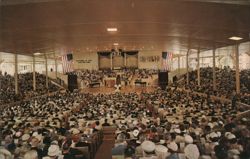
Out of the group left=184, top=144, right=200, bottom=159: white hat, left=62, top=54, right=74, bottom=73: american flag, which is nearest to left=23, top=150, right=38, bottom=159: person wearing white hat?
left=184, top=144, right=200, bottom=159: white hat

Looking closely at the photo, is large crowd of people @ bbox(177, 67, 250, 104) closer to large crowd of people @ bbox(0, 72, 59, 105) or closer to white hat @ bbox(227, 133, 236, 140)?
white hat @ bbox(227, 133, 236, 140)

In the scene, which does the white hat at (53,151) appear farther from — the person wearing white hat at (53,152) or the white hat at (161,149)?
the white hat at (161,149)

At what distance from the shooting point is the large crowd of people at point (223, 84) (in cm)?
2673

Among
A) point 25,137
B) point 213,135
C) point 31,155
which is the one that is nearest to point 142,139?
point 213,135

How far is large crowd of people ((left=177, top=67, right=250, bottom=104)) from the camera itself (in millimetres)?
26734

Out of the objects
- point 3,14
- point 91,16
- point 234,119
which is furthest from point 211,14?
point 3,14

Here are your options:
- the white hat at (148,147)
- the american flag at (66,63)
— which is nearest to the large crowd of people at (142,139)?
the white hat at (148,147)

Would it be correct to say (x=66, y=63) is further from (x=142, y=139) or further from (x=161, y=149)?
(x=161, y=149)

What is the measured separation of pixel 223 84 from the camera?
116 ft

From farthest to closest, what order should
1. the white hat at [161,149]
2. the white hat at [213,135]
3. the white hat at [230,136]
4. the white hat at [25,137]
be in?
the white hat at [25,137]
the white hat at [213,135]
the white hat at [230,136]
the white hat at [161,149]

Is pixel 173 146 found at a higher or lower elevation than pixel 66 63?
lower

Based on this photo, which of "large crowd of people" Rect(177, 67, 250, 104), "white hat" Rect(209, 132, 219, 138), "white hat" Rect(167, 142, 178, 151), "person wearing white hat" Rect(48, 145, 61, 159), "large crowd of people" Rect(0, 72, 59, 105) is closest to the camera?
"person wearing white hat" Rect(48, 145, 61, 159)

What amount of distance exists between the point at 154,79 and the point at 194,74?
6221 mm

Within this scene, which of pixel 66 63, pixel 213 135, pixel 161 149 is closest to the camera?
pixel 161 149
